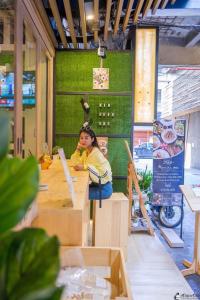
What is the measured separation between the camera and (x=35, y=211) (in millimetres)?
1646

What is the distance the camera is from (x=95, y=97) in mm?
5617

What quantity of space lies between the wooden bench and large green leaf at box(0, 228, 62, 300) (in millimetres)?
3300

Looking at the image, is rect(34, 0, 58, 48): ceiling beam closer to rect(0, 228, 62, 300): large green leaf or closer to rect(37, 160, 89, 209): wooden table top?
rect(37, 160, 89, 209): wooden table top

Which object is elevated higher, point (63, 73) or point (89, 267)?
point (63, 73)

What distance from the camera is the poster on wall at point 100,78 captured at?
18.2ft

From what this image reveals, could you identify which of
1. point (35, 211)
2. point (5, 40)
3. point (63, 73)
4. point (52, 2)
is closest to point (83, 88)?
point (63, 73)

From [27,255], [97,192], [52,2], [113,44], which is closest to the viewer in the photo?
[27,255]

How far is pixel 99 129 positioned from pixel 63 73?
3.87ft

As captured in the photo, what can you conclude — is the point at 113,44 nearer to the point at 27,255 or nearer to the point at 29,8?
the point at 29,8

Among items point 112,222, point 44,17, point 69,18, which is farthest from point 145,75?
point 112,222

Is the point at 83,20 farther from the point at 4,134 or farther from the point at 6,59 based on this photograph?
the point at 4,134

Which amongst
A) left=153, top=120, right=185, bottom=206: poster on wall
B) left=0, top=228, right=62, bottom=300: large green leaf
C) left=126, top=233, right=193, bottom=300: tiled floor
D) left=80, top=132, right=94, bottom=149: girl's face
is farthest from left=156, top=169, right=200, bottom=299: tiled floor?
left=0, top=228, right=62, bottom=300: large green leaf

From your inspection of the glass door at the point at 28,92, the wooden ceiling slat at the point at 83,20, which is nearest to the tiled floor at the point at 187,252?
the glass door at the point at 28,92

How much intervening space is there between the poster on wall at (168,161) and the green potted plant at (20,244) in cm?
478
